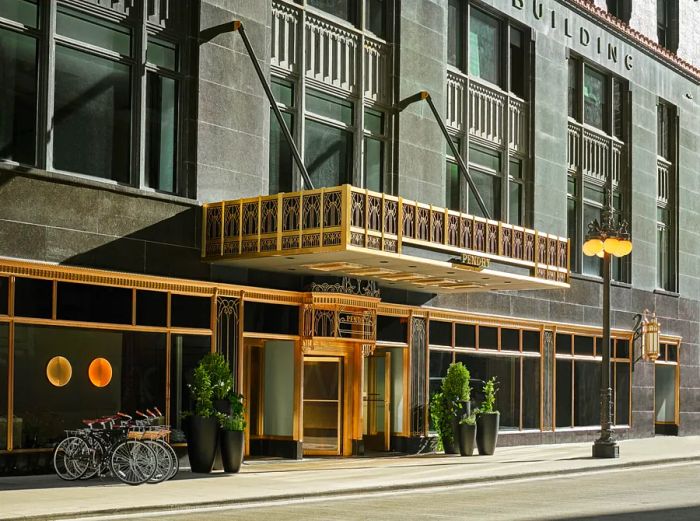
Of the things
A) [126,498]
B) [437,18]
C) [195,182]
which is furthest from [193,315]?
[437,18]

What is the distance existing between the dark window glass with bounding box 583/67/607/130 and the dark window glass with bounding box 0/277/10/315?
23.4 meters

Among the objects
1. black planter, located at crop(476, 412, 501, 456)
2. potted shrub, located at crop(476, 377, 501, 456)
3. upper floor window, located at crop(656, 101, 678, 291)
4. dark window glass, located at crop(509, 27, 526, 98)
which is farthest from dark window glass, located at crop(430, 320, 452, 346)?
upper floor window, located at crop(656, 101, 678, 291)

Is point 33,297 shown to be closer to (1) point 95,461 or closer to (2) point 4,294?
(2) point 4,294

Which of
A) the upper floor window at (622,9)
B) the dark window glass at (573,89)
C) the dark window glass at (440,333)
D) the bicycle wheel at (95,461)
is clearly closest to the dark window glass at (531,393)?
the dark window glass at (440,333)

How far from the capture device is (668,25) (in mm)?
46000

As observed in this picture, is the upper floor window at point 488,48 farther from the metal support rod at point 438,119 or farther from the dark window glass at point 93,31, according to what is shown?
the dark window glass at point 93,31

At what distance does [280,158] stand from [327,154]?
1.70m

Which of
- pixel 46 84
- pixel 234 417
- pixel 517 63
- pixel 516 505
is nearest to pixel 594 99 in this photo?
pixel 517 63

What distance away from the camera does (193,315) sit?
24.8 m

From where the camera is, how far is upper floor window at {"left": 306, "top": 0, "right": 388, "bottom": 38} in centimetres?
2913

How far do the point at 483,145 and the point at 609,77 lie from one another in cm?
868

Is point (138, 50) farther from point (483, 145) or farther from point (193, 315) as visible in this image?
point (483, 145)

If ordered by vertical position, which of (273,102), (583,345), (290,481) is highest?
(273,102)

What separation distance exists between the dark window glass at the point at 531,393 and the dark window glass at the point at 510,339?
723 mm
